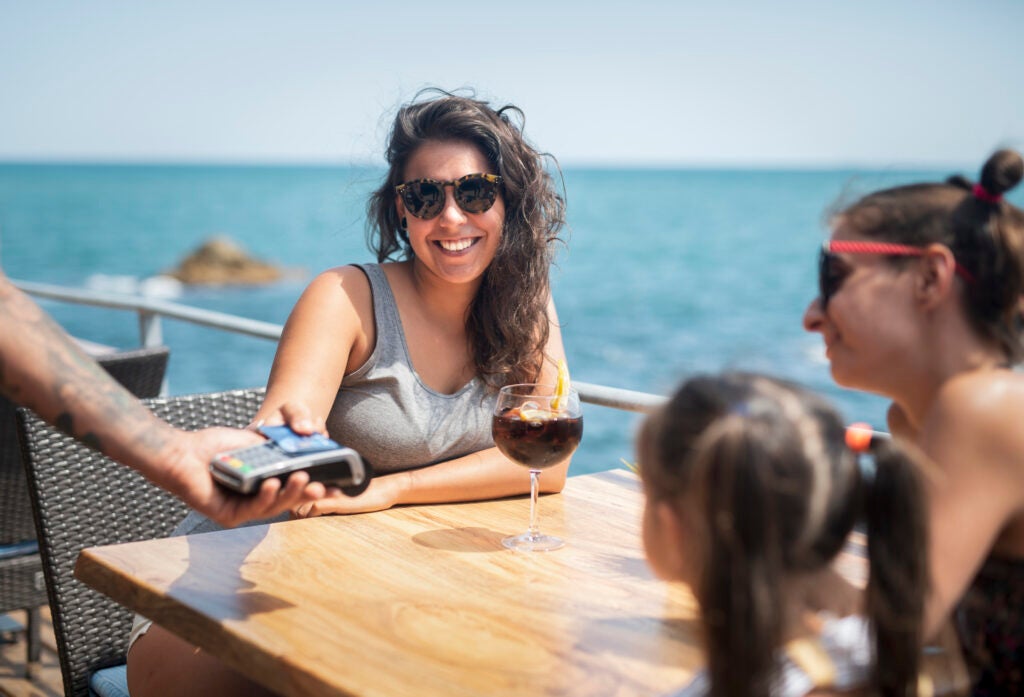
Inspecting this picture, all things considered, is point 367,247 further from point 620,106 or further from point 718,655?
point 620,106

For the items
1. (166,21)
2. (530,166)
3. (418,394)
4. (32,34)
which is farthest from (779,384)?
(32,34)

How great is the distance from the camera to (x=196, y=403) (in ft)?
8.21

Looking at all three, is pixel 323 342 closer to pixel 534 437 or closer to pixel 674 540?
pixel 534 437

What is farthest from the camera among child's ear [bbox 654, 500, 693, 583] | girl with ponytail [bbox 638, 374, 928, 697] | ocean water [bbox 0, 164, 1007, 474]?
ocean water [bbox 0, 164, 1007, 474]

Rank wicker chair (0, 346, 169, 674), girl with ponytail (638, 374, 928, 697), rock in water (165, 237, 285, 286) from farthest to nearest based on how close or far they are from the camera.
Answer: rock in water (165, 237, 285, 286) < wicker chair (0, 346, 169, 674) < girl with ponytail (638, 374, 928, 697)

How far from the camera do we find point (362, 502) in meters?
2.00

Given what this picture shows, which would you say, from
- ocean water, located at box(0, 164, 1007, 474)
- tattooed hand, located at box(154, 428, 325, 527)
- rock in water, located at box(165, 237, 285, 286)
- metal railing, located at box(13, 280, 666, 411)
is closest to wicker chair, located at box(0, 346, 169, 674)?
metal railing, located at box(13, 280, 666, 411)

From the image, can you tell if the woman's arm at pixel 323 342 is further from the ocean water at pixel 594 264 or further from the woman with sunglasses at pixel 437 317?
the ocean water at pixel 594 264

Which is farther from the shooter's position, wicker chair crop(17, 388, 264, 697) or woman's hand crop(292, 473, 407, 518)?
wicker chair crop(17, 388, 264, 697)

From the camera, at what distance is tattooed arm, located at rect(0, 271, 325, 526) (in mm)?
1431

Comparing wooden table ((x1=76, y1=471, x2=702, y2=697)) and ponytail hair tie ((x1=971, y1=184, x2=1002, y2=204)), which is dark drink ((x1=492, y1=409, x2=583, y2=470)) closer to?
wooden table ((x1=76, y1=471, x2=702, y2=697))

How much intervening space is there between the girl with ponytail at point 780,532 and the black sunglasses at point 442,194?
1.50 m

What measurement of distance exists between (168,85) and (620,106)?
35.4 meters

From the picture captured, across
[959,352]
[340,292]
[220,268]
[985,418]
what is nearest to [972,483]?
[985,418]
